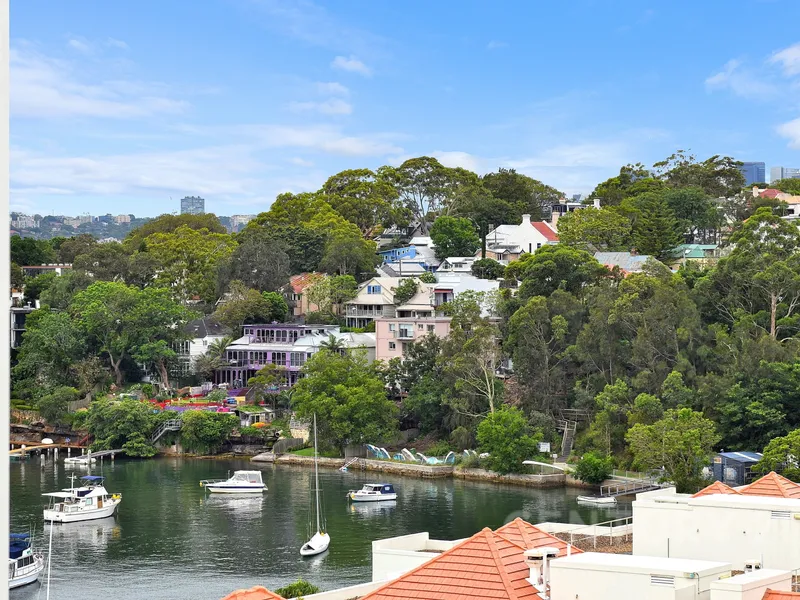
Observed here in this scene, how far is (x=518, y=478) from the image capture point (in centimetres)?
4103

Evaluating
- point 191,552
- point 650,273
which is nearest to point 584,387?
point 650,273

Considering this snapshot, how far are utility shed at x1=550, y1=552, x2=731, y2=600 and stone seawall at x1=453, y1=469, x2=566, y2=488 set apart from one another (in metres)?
26.8

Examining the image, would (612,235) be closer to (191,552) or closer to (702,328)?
(702,328)

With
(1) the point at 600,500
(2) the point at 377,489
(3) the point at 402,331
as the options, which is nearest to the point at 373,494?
(2) the point at 377,489

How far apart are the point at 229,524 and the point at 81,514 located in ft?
16.1

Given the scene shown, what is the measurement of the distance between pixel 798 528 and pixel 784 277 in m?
28.6

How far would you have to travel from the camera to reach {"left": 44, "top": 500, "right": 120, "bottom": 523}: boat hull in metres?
35.8

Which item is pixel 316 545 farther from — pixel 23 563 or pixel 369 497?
pixel 23 563

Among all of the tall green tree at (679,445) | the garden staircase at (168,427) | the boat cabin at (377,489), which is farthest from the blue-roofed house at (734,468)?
the garden staircase at (168,427)

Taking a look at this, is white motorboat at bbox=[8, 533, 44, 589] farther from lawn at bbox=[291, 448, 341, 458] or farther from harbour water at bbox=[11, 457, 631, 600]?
lawn at bbox=[291, 448, 341, 458]

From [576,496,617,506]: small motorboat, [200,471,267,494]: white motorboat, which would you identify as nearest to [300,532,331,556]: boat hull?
[200,471,267,494]: white motorboat

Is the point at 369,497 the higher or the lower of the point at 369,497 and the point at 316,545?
the higher

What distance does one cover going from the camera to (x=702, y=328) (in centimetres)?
4469

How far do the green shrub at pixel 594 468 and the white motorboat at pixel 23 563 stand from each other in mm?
17922
